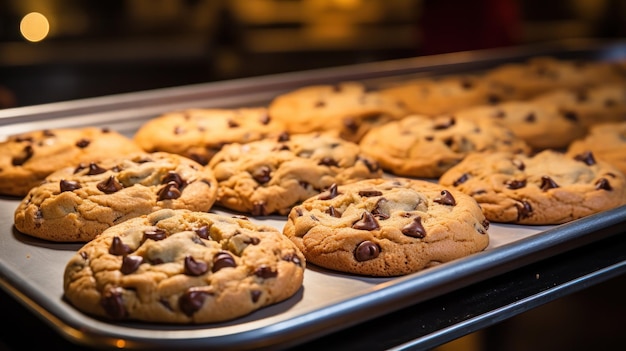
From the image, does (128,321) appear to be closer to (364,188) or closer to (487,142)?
(364,188)

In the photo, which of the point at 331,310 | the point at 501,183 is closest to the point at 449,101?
the point at 501,183

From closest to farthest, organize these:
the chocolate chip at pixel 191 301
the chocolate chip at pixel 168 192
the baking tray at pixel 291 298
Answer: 1. the baking tray at pixel 291 298
2. the chocolate chip at pixel 191 301
3. the chocolate chip at pixel 168 192

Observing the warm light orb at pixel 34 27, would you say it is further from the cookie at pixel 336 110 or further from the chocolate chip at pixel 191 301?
the chocolate chip at pixel 191 301

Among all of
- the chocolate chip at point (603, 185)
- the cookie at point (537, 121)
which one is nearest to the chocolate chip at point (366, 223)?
the chocolate chip at point (603, 185)

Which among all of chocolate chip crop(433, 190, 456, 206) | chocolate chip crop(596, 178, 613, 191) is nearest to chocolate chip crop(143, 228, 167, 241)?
chocolate chip crop(433, 190, 456, 206)

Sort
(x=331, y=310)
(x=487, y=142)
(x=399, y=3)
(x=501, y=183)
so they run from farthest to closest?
(x=399, y=3), (x=487, y=142), (x=501, y=183), (x=331, y=310)

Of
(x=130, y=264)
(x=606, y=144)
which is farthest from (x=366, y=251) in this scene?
(x=606, y=144)

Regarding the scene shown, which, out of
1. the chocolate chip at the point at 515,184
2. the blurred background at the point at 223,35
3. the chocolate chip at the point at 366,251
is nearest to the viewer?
the chocolate chip at the point at 366,251
